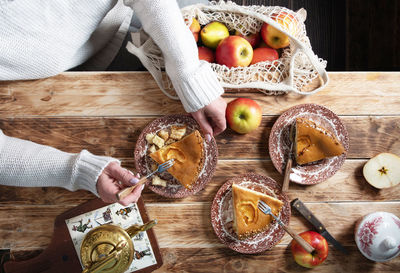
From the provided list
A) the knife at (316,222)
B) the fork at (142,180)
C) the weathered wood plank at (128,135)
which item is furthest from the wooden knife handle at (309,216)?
the fork at (142,180)

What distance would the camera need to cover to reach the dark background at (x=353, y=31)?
1.62 m

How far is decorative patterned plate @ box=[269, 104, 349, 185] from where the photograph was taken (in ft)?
3.88

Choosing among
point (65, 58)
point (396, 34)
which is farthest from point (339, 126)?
point (65, 58)

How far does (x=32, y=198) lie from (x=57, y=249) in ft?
0.69

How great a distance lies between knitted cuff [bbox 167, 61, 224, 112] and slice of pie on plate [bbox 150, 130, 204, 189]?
13cm

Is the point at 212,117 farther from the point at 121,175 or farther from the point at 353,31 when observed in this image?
the point at 353,31

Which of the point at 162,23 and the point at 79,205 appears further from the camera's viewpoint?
the point at 79,205

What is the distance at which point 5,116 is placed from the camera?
3.94ft

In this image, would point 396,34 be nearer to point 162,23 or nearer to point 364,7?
point 364,7

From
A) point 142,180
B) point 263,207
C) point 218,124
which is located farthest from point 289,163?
point 142,180

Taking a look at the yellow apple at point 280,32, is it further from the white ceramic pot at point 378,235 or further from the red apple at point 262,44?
the white ceramic pot at point 378,235

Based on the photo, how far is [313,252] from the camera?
116cm

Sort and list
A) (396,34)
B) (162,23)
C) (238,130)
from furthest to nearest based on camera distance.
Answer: (396,34) < (238,130) < (162,23)

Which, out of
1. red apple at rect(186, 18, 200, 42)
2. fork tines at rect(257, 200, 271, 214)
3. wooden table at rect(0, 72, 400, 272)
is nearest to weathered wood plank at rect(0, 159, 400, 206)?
wooden table at rect(0, 72, 400, 272)
